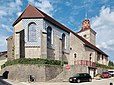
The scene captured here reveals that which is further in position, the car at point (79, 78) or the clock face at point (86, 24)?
the clock face at point (86, 24)

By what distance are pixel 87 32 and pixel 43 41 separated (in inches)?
1290

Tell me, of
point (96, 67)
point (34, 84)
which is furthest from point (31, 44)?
point (96, 67)

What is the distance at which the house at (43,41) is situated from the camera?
40.2 m

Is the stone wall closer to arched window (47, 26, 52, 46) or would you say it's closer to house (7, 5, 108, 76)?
house (7, 5, 108, 76)

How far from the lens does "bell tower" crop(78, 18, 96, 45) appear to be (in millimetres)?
69812

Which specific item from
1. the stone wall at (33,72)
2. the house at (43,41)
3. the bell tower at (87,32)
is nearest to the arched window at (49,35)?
the house at (43,41)

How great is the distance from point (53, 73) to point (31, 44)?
24.9 ft

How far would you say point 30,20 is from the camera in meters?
41.4

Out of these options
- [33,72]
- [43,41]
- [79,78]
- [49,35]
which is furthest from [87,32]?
[33,72]

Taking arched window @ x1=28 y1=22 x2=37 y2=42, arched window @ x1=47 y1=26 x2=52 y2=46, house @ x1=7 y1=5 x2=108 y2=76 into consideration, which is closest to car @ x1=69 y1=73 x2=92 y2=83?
house @ x1=7 y1=5 x2=108 y2=76

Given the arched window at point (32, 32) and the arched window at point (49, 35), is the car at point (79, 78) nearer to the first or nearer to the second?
the arched window at point (49, 35)

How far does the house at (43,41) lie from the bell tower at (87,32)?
18738mm

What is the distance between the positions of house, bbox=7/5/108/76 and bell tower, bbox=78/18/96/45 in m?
18.7

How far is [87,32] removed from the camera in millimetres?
70375
